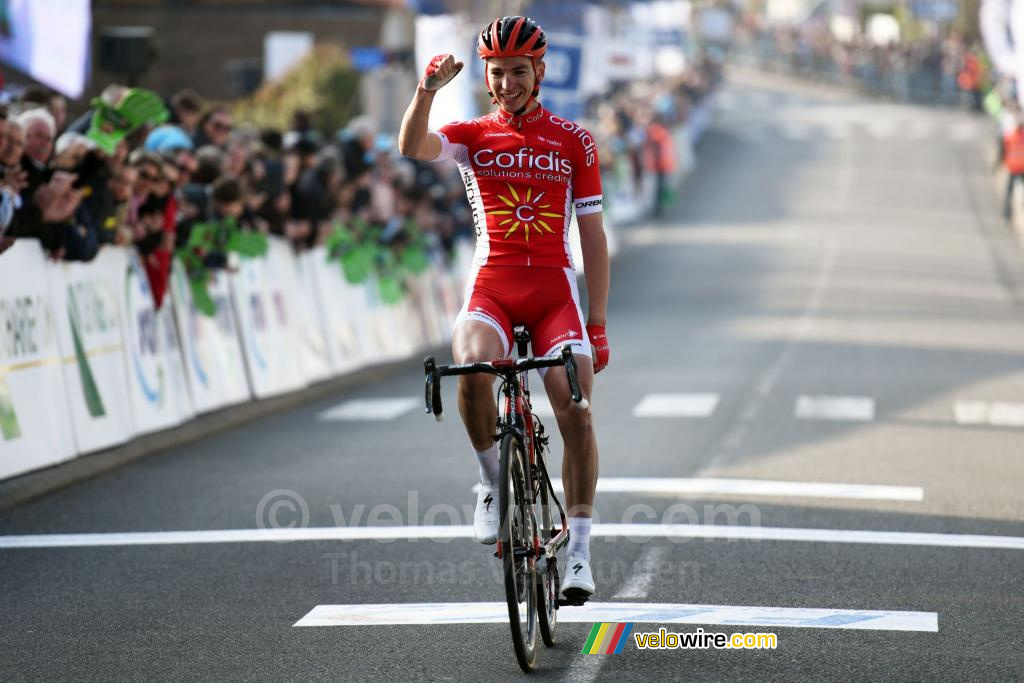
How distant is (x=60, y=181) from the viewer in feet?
41.9

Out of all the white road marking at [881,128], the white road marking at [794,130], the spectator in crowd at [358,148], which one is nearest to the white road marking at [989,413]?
the spectator in crowd at [358,148]

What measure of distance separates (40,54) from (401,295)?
7.27 m

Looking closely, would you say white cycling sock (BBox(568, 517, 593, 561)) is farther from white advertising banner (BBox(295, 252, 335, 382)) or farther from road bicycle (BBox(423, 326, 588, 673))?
white advertising banner (BBox(295, 252, 335, 382))

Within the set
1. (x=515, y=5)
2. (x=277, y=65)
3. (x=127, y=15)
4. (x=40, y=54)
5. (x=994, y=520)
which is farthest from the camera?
(x=127, y=15)

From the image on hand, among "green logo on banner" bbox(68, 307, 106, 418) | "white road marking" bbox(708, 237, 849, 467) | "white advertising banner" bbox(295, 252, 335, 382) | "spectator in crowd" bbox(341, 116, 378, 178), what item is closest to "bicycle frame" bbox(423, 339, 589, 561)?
"white road marking" bbox(708, 237, 849, 467)

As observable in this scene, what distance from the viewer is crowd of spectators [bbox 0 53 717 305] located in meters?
12.7

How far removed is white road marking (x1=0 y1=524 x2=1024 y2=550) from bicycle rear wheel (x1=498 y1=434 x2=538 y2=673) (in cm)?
290

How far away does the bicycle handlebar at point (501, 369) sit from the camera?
702 cm

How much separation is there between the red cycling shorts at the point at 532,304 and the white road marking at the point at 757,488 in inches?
167

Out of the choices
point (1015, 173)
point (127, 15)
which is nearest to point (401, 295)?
point (1015, 173)

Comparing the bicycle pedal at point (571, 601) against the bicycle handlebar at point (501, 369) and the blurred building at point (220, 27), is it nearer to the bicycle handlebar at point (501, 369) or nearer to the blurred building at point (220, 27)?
the bicycle handlebar at point (501, 369)

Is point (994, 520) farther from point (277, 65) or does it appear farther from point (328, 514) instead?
point (277, 65)

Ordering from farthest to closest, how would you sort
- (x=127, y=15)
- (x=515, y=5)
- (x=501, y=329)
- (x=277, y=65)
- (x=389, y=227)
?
(x=127, y=15) → (x=277, y=65) → (x=515, y=5) → (x=389, y=227) → (x=501, y=329)

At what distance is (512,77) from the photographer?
24.6 ft
